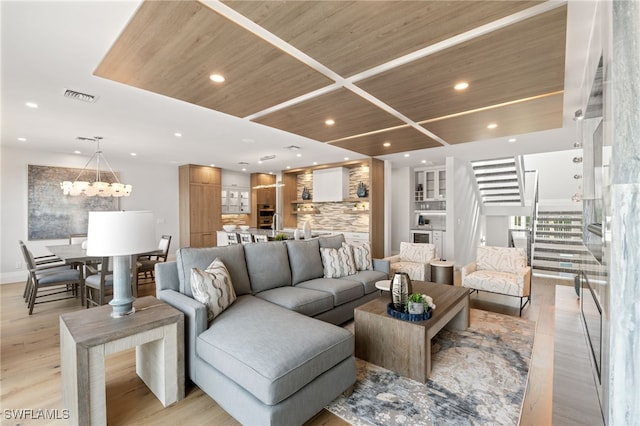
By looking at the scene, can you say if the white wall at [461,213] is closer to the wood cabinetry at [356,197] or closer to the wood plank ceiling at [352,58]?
the wood cabinetry at [356,197]

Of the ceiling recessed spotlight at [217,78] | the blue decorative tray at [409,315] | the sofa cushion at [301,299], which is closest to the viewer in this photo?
the blue decorative tray at [409,315]

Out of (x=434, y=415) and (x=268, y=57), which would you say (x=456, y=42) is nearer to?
(x=268, y=57)

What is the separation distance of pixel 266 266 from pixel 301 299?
2.07 ft

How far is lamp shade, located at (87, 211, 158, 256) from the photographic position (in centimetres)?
192

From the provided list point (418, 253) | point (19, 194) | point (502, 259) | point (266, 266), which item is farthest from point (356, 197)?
point (19, 194)

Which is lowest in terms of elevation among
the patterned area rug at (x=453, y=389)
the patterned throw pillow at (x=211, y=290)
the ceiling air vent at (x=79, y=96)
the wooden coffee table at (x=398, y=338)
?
the patterned area rug at (x=453, y=389)

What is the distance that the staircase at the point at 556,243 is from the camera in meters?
6.02

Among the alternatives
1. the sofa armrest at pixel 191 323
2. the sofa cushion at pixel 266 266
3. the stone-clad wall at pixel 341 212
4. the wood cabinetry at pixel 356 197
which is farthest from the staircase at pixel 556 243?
the sofa armrest at pixel 191 323

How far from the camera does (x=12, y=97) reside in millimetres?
3139

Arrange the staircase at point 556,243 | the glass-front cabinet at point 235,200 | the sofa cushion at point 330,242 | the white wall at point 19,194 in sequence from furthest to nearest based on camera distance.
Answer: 1. the glass-front cabinet at point 235,200
2. the staircase at point 556,243
3. the white wall at point 19,194
4. the sofa cushion at point 330,242

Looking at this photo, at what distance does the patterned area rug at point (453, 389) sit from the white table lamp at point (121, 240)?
5.60 ft

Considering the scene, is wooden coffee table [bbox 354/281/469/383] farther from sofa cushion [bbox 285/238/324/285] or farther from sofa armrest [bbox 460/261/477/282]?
sofa armrest [bbox 460/261/477/282]

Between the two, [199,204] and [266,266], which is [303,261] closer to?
[266,266]

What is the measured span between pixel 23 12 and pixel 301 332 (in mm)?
2773
